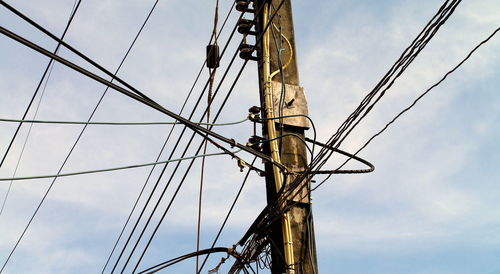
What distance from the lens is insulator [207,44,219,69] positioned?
620cm

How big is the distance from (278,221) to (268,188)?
398 mm

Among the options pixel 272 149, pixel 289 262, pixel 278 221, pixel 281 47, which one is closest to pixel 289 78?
pixel 281 47

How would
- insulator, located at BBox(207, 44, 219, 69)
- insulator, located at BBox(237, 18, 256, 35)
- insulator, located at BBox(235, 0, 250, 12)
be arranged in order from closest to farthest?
insulator, located at BBox(237, 18, 256, 35)
insulator, located at BBox(235, 0, 250, 12)
insulator, located at BBox(207, 44, 219, 69)

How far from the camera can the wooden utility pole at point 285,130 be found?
4645 mm

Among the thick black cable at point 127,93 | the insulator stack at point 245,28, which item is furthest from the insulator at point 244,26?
the thick black cable at point 127,93

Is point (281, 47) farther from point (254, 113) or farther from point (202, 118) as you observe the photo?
point (202, 118)

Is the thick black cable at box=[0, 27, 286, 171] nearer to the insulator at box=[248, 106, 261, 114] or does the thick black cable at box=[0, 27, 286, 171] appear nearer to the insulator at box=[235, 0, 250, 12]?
the insulator at box=[248, 106, 261, 114]

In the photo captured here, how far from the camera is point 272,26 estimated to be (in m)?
5.52

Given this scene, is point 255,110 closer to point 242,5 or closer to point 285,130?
point 285,130

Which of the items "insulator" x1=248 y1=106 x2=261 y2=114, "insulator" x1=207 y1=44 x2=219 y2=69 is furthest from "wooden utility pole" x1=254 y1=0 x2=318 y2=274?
"insulator" x1=207 y1=44 x2=219 y2=69

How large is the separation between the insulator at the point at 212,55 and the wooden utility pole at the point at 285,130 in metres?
0.82

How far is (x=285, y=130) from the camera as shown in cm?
511

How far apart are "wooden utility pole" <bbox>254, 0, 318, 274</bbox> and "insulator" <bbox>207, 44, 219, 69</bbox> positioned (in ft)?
2.70

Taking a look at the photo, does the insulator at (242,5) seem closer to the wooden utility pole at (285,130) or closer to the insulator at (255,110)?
the wooden utility pole at (285,130)
